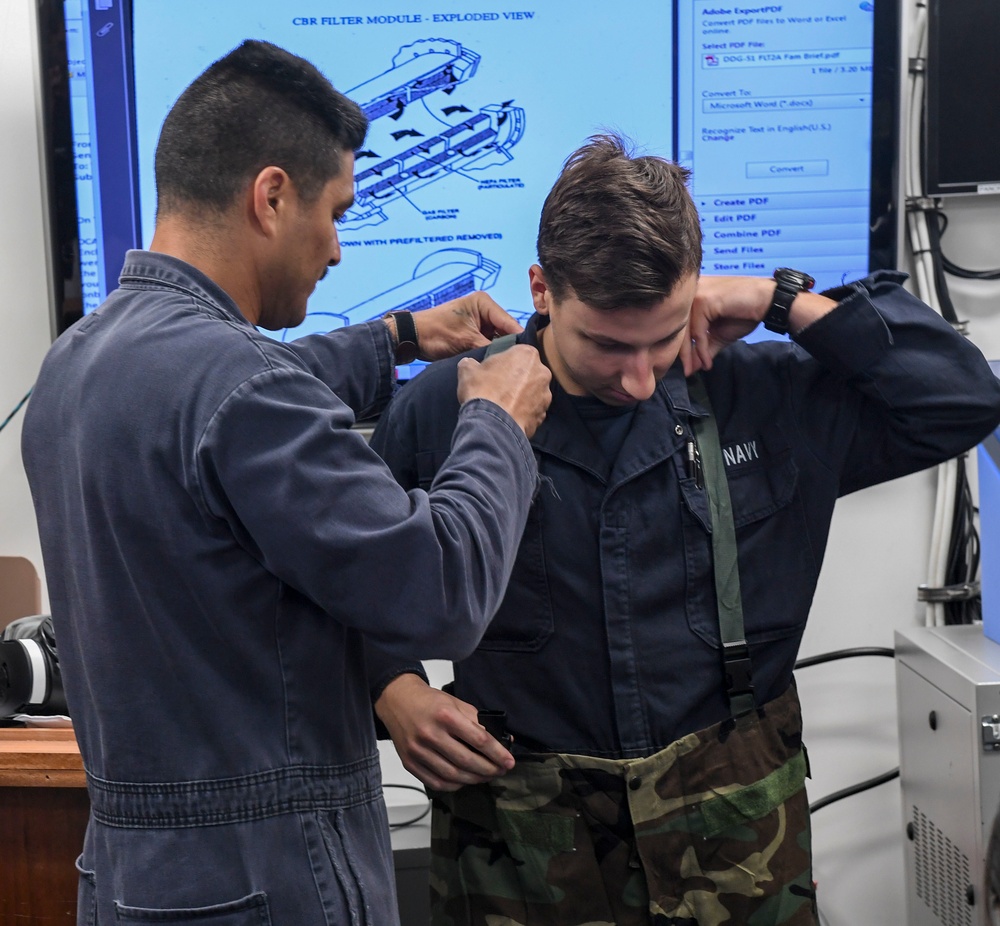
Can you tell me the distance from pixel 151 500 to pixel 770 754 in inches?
31.6

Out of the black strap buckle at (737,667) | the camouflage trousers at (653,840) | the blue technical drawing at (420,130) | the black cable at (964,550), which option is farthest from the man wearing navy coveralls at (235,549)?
the black cable at (964,550)

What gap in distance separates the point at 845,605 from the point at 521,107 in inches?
45.0

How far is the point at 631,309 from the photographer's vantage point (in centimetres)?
123

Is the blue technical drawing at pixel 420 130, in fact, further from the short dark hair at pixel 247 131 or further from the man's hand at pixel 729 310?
the short dark hair at pixel 247 131

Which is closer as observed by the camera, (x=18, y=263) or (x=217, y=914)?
(x=217, y=914)

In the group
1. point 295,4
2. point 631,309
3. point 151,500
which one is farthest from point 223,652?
point 295,4

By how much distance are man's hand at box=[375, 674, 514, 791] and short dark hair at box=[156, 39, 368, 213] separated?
59 centimetres

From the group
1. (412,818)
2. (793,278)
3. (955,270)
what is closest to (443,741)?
(793,278)

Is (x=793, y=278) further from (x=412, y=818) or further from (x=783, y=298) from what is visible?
(x=412, y=818)

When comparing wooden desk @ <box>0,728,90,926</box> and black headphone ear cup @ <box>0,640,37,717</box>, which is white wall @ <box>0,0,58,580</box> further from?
wooden desk @ <box>0,728,90,926</box>

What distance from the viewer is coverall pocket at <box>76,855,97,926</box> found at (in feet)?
3.19

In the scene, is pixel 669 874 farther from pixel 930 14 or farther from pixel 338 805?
pixel 930 14

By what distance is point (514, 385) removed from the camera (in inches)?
43.2

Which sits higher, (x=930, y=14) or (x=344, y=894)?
(x=930, y=14)
